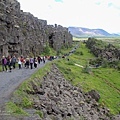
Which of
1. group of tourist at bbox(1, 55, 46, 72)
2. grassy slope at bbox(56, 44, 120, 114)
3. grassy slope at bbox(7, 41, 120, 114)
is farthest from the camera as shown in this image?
grassy slope at bbox(56, 44, 120, 114)

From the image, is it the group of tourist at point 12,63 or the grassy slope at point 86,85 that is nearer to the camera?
the grassy slope at point 86,85

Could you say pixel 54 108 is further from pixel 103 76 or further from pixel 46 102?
pixel 103 76

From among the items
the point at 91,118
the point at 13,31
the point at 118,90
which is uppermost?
the point at 13,31

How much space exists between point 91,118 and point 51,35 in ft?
333

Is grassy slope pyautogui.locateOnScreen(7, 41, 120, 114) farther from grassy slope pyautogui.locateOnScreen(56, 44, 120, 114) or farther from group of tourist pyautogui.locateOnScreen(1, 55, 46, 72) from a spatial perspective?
group of tourist pyautogui.locateOnScreen(1, 55, 46, 72)

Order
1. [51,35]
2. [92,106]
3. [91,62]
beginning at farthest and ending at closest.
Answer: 1. [51,35]
2. [91,62]
3. [92,106]

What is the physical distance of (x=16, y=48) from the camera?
192 ft

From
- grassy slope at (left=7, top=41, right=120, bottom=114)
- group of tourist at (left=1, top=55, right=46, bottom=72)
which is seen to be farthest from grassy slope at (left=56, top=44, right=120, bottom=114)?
group of tourist at (left=1, top=55, right=46, bottom=72)

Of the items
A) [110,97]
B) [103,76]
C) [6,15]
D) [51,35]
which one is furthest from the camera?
[51,35]

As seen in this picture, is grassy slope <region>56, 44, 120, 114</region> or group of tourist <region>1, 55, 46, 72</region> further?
grassy slope <region>56, 44, 120, 114</region>

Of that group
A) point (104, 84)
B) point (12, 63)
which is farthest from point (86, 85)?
point (12, 63)

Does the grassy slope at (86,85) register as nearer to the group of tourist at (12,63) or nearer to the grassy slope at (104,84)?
the grassy slope at (104,84)

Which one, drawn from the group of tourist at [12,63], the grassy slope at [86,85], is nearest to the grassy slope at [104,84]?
the grassy slope at [86,85]

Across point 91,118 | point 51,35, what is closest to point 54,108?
point 91,118
